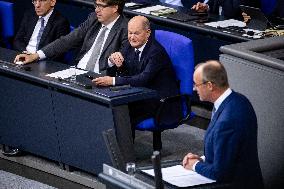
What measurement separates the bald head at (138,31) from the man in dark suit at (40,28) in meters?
1.07

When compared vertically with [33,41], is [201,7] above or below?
above

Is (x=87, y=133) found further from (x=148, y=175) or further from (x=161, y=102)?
(x=148, y=175)

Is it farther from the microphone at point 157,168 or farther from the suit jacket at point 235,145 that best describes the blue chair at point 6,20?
the microphone at point 157,168

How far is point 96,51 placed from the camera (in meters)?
6.69

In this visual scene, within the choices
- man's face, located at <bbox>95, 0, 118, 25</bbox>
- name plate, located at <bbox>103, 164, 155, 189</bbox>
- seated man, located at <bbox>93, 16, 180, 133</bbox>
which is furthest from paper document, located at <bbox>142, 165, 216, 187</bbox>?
man's face, located at <bbox>95, 0, 118, 25</bbox>

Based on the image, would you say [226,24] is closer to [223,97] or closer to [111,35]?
[111,35]

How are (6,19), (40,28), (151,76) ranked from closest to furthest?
(151,76), (40,28), (6,19)

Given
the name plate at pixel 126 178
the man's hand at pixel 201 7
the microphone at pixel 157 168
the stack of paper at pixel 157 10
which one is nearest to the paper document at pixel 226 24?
the man's hand at pixel 201 7

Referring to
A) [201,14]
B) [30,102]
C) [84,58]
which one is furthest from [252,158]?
[201,14]

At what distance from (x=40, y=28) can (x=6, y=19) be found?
0.36 meters

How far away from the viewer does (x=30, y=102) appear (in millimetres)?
6207

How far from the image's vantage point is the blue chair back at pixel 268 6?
314 inches

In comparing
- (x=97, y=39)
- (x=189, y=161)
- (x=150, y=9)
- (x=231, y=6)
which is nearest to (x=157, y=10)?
(x=150, y=9)

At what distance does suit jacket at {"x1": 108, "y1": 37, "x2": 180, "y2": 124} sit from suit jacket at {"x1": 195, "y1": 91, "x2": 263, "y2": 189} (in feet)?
6.69
